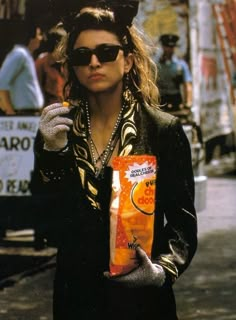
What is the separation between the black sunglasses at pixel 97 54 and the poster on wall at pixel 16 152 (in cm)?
620

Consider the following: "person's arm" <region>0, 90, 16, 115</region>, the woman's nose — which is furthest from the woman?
"person's arm" <region>0, 90, 16, 115</region>

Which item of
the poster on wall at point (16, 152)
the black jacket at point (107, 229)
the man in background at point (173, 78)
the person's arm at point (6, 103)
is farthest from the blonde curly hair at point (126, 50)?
the man in background at point (173, 78)

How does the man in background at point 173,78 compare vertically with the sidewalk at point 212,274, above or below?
above

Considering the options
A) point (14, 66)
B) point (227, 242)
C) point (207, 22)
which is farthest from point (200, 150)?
point (207, 22)

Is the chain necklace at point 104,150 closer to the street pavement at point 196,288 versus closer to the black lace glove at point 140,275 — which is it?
the black lace glove at point 140,275

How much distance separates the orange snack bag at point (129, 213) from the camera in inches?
101

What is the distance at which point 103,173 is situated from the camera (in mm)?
2715

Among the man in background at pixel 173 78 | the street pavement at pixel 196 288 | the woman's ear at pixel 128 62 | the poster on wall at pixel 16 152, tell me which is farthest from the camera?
the man in background at pixel 173 78

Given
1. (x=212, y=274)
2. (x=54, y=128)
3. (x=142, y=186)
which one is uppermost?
(x=54, y=128)

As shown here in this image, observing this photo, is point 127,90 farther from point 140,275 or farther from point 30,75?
point 30,75

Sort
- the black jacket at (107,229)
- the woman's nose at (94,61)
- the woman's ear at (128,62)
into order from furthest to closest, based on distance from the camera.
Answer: the woman's ear at (128,62) → the woman's nose at (94,61) → the black jacket at (107,229)

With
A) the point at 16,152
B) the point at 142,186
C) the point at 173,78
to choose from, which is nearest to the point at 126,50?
the point at 142,186

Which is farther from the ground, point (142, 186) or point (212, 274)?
point (142, 186)

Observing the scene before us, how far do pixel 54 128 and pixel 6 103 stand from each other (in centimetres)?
671
